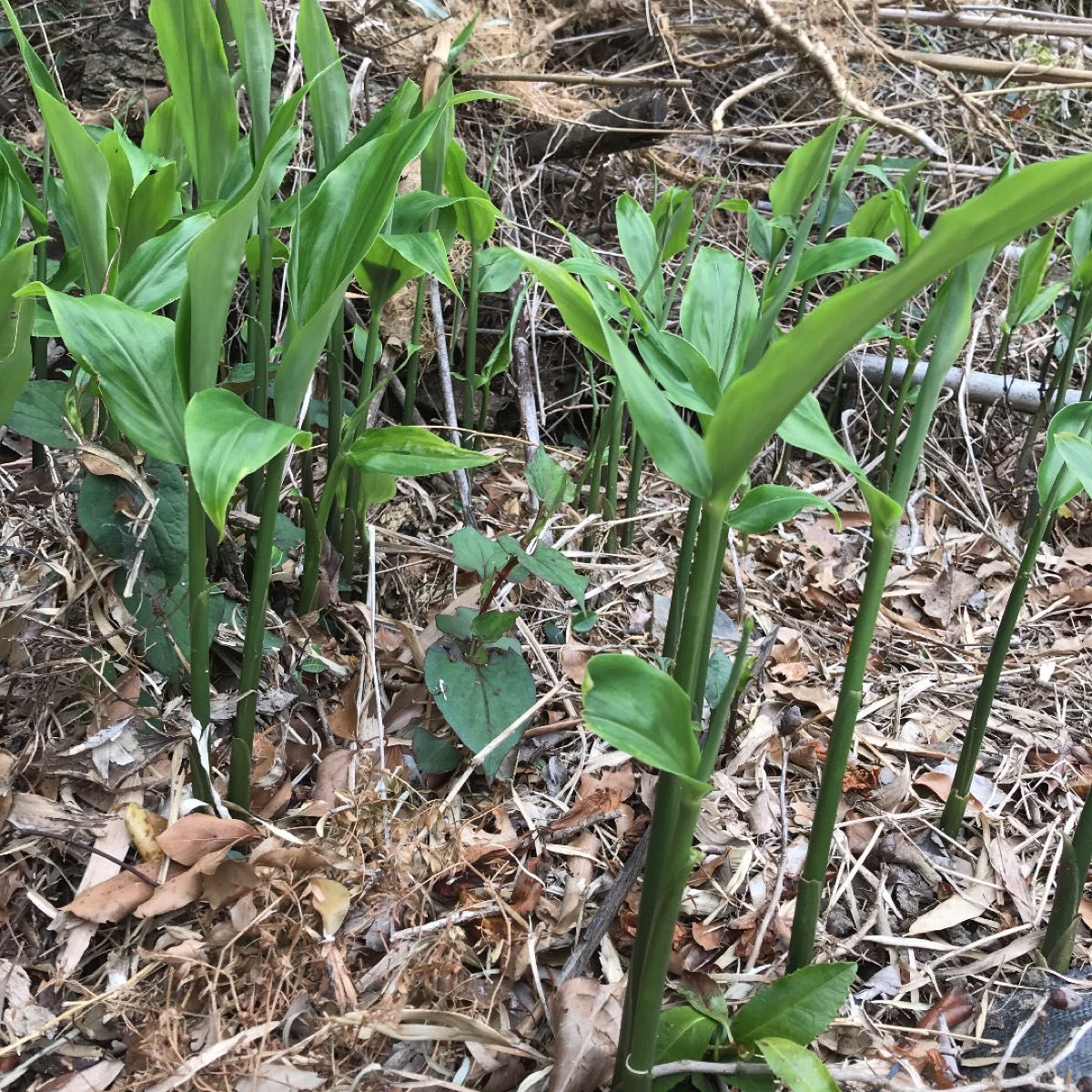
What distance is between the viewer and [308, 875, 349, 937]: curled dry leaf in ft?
2.64

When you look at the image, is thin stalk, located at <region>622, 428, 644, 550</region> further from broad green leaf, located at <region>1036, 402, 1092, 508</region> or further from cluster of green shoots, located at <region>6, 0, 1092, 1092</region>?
broad green leaf, located at <region>1036, 402, 1092, 508</region>

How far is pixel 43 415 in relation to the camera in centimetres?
92

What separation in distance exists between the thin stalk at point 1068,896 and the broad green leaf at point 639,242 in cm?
81

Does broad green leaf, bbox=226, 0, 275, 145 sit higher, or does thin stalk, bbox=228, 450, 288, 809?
broad green leaf, bbox=226, 0, 275, 145

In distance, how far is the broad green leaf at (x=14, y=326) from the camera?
724 mm

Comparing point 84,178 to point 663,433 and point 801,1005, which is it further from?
point 801,1005

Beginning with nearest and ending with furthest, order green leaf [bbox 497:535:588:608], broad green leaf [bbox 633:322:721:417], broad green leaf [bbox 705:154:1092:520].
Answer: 1. broad green leaf [bbox 705:154:1092:520]
2. broad green leaf [bbox 633:322:721:417]
3. green leaf [bbox 497:535:588:608]

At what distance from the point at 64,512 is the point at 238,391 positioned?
0.28 m

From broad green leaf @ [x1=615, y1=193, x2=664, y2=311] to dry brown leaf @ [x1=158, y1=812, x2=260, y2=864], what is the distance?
0.84 meters

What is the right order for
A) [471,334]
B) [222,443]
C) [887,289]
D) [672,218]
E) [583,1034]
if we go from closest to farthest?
[887,289] → [222,443] → [583,1034] → [672,218] → [471,334]

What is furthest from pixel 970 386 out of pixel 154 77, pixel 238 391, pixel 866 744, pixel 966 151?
pixel 154 77

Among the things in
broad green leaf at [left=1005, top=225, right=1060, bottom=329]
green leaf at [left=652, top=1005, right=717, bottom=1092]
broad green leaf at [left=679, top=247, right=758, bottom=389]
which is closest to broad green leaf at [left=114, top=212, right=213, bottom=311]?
broad green leaf at [left=679, top=247, right=758, bottom=389]

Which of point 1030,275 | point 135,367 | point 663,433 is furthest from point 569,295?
point 1030,275

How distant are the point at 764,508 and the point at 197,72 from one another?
2.10ft
